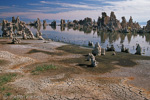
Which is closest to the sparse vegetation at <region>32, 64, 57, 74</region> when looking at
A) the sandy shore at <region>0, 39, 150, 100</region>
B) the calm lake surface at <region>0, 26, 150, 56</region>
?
the sandy shore at <region>0, 39, 150, 100</region>

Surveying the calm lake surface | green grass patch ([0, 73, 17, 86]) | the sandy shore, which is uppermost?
the calm lake surface

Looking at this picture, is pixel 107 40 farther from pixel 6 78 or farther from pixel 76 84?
pixel 6 78

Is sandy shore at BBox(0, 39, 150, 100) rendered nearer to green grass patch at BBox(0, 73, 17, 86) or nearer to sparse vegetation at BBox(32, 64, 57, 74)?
green grass patch at BBox(0, 73, 17, 86)

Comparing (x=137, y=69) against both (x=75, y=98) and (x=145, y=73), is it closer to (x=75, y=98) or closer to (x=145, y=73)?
(x=145, y=73)

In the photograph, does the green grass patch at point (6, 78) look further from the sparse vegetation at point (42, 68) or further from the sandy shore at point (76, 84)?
the sparse vegetation at point (42, 68)

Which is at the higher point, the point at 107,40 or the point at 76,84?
the point at 107,40

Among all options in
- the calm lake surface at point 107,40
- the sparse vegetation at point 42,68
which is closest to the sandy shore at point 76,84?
the sparse vegetation at point 42,68

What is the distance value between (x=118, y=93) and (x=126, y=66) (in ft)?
36.6

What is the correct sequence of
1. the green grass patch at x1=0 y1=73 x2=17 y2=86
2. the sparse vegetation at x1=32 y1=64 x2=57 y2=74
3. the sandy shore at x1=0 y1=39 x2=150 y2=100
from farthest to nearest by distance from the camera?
the sparse vegetation at x1=32 y1=64 x2=57 y2=74
the green grass patch at x1=0 y1=73 x2=17 y2=86
the sandy shore at x1=0 y1=39 x2=150 y2=100

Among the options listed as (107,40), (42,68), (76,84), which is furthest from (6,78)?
(107,40)

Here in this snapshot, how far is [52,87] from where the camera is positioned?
16.6m

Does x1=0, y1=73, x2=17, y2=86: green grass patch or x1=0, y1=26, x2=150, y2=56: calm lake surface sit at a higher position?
x1=0, y1=26, x2=150, y2=56: calm lake surface

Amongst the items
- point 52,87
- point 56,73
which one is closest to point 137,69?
→ point 56,73

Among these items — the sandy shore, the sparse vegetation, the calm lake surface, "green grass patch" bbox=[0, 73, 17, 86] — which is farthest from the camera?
the calm lake surface
